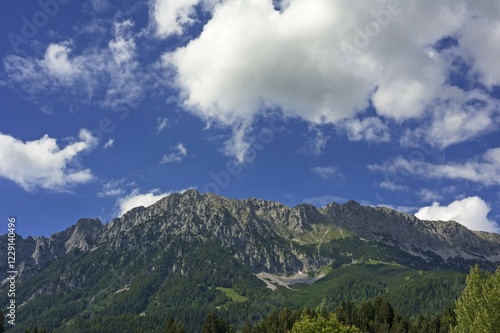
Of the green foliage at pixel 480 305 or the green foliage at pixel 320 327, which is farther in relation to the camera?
the green foliage at pixel 320 327

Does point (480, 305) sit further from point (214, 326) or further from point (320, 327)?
point (214, 326)

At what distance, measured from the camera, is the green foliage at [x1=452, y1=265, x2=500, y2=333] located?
6450 centimetres

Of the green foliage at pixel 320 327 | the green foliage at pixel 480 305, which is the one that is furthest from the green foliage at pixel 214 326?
the green foliage at pixel 480 305

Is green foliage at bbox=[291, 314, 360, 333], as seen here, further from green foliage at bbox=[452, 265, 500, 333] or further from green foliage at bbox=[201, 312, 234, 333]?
green foliage at bbox=[201, 312, 234, 333]

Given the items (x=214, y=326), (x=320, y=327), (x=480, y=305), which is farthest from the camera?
(x=214, y=326)

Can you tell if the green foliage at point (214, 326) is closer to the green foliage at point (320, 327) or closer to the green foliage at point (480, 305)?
the green foliage at point (320, 327)

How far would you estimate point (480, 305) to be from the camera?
224 ft

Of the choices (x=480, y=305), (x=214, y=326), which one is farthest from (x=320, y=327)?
(x=214, y=326)

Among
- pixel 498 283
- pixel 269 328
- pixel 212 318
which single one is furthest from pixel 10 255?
pixel 269 328

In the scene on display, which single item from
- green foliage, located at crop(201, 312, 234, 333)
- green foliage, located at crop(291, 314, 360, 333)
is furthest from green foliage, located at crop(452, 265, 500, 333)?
green foliage, located at crop(201, 312, 234, 333)

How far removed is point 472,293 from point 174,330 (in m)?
93.5

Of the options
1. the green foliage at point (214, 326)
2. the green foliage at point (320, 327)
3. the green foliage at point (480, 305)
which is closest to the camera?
the green foliage at point (480, 305)

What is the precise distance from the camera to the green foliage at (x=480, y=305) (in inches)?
2539

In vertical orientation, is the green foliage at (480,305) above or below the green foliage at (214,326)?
below
